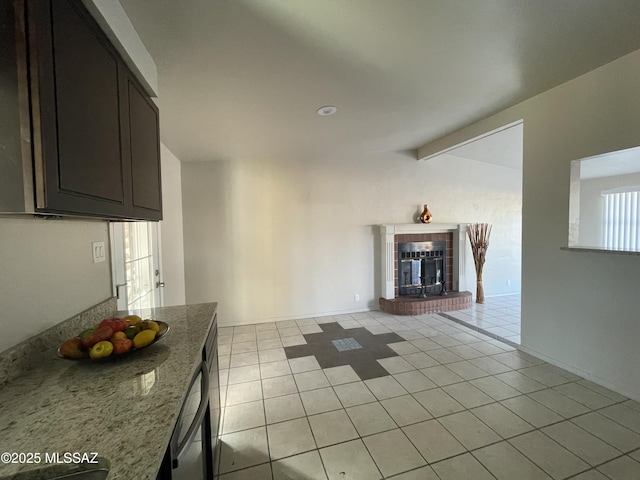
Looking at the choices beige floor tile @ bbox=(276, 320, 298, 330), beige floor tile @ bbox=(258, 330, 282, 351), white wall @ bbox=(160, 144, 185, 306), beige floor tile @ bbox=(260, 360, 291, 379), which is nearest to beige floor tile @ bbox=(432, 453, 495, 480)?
beige floor tile @ bbox=(260, 360, 291, 379)

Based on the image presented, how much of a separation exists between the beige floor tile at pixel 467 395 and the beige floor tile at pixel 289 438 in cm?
123

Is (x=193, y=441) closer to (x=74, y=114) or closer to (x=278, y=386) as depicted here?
(x=74, y=114)

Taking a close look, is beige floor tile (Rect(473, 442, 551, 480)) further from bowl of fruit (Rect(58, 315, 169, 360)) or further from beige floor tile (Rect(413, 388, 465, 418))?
bowl of fruit (Rect(58, 315, 169, 360))

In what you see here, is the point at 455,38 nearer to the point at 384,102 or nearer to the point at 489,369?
the point at 384,102

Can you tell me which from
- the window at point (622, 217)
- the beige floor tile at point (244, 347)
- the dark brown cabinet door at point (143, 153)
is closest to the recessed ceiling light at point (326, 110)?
the dark brown cabinet door at point (143, 153)

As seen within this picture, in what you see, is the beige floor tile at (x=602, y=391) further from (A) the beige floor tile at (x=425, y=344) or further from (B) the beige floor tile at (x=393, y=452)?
(B) the beige floor tile at (x=393, y=452)

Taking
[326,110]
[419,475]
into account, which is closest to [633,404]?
[419,475]

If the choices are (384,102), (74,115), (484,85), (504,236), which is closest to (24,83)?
(74,115)

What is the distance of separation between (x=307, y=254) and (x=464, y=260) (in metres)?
2.80

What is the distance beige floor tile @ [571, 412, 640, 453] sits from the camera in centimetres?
173

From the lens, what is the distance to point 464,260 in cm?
489

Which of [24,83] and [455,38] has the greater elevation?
[455,38]

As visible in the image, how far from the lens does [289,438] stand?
186 cm

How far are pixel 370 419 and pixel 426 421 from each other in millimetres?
396
